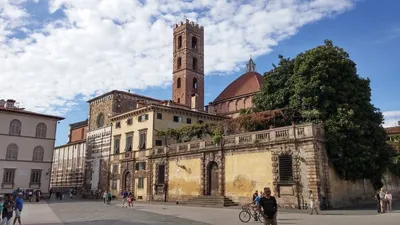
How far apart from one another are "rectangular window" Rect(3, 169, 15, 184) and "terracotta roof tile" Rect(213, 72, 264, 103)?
35.1 meters

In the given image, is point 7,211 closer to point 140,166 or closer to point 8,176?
point 140,166

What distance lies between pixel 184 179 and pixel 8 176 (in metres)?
22.0

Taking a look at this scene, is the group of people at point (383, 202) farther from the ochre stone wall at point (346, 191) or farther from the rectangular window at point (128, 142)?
the rectangular window at point (128, 142)

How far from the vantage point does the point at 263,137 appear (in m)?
27.9

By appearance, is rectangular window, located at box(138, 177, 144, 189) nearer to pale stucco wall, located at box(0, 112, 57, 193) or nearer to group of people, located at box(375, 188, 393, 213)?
pale stucco wall, located at box(0, 112, 57, 193)

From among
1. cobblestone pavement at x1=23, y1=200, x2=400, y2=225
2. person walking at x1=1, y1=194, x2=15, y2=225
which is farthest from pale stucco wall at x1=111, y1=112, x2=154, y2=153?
person walking at x1=1, y1=194, x2=15, y2=225

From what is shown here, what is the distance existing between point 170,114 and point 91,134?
16.7 meters

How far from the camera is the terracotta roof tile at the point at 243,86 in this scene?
197 ft

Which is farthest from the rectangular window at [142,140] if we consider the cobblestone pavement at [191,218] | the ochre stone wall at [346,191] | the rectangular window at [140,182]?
the ochre stone wall at [346,191]

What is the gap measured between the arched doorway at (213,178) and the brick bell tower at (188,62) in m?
35.4

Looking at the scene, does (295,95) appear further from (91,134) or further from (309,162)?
(91,134)

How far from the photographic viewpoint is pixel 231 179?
29891 millimetres

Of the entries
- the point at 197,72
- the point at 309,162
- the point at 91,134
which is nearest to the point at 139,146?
the point at 91,134

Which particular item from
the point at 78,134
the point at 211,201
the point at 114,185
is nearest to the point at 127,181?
the point at 114,185
